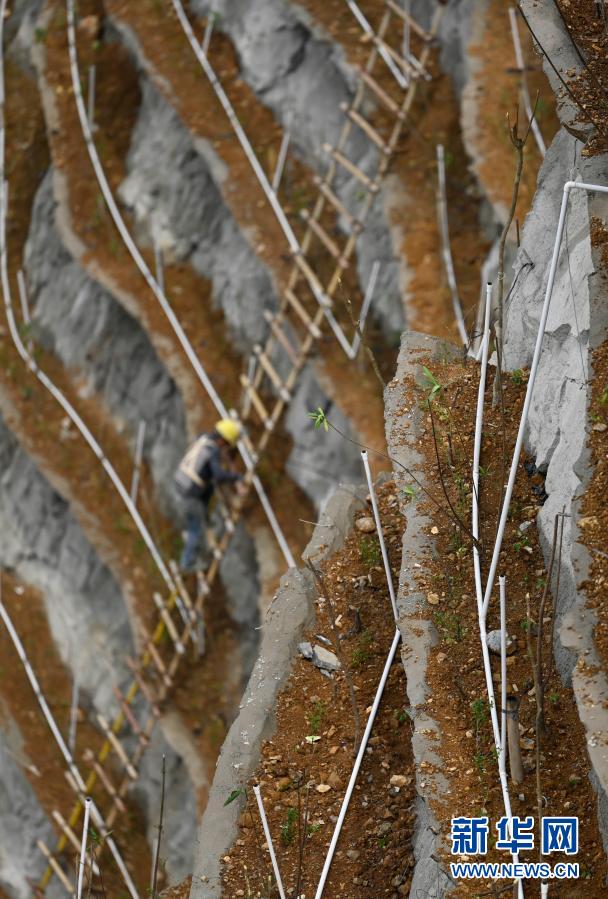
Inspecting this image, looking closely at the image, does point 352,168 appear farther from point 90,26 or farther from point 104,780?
point 104,780

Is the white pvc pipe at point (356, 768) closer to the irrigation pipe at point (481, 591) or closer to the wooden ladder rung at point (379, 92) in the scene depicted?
the irrigation pipe at point (481, 591)

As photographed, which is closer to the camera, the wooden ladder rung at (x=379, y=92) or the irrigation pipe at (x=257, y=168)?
the irrigation pipe at (x=257, y=168)

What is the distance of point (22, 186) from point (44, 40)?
90.5 inches

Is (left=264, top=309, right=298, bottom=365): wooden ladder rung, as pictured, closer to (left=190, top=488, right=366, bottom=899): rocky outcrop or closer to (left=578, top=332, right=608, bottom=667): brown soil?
(left=190, top=488, right=366, bottom=899): rocky outcrop

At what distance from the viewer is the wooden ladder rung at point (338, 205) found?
41.5 feet

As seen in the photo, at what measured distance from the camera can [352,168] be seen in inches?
514

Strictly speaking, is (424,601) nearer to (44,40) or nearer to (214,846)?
(214,846)

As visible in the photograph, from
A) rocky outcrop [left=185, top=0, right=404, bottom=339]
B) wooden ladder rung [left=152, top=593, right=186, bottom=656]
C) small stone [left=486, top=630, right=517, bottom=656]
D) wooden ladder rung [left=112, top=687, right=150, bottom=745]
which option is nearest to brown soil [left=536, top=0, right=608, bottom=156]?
small stone [left=486, top=630, right=517, bottom=656]

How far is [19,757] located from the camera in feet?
44.1

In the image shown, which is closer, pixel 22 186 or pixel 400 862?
pixel 400 862

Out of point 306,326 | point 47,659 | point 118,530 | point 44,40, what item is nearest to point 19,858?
point 47,659

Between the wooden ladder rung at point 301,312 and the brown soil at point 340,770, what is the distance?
5.82 meters

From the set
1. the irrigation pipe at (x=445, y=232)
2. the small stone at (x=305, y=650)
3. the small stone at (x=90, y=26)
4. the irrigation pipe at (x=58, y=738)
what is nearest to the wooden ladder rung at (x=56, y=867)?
the irrigation pipe at (x=58, y=738)

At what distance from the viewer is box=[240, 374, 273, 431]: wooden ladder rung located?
1271 centimetres
